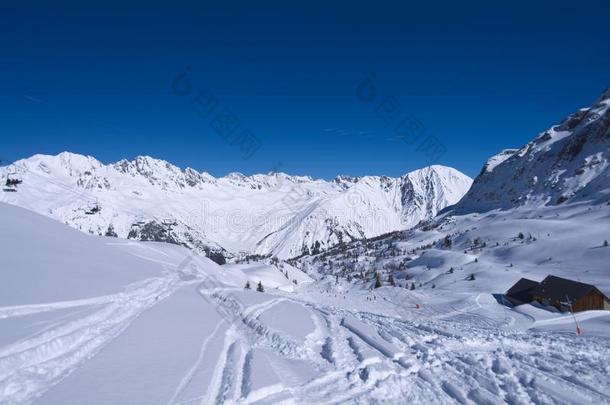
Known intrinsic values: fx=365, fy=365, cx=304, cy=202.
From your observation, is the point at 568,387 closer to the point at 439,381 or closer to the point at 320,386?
the point at 439,381

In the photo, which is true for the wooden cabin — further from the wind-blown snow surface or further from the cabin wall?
the wind-blown snow surface

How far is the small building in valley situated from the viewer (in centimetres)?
4688

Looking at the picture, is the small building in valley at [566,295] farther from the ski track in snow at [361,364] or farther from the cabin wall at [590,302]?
the ski track in snow at [361,364]

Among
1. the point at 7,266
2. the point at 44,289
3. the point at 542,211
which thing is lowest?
the point at 44,289

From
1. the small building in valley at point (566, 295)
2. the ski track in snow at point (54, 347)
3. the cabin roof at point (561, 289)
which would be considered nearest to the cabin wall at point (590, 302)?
the small building in valley at point (566, 295)

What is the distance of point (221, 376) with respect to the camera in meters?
8.03

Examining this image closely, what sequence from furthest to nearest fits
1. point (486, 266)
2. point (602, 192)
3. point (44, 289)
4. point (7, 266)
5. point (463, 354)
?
point (602, 192) → point (486, 266) → point (7, 266) → point (44, 289) → point (463, 354)

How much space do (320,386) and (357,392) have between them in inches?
31.6

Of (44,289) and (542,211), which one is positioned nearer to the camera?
(44,289)

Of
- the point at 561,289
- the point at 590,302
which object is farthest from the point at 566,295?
the point at 590,302

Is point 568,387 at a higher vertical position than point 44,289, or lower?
lower

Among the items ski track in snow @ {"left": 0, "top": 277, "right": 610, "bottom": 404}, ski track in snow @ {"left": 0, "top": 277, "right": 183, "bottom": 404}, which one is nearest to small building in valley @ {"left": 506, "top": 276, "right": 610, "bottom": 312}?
ski track in snow @ {"left": 0, "top": 277, "right": 610, "bottom": 404}

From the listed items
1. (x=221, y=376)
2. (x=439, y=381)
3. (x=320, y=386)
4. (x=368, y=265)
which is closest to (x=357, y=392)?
(x=320, y=386)

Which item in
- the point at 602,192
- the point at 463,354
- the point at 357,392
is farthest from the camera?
the point at 602,192
